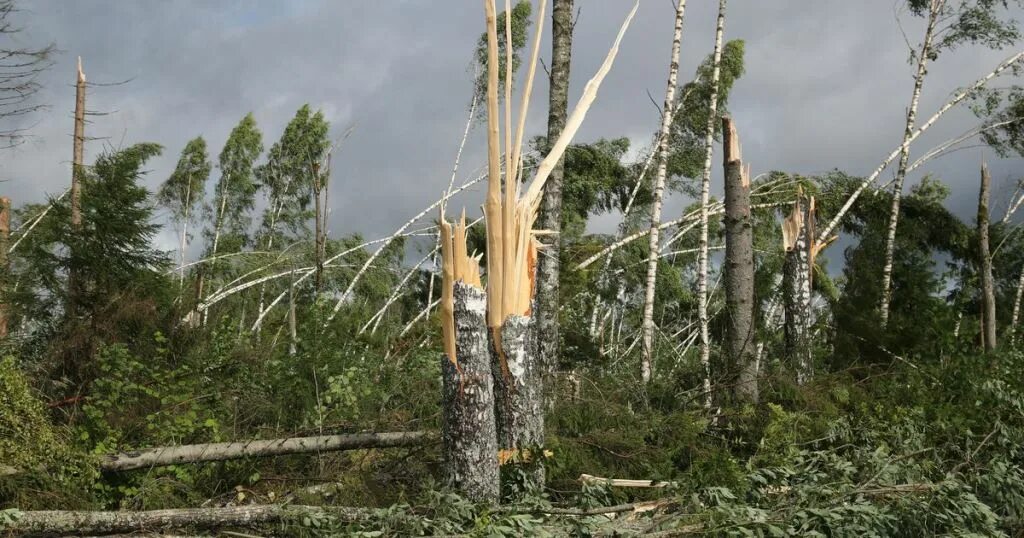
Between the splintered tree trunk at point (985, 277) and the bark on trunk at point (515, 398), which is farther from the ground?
the splintered tree trunk at point (985, 277)

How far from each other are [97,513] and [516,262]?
3.03 m

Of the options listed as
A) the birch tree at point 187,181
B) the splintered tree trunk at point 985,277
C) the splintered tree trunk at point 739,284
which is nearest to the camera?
the splintered tree trunk at point 739,284

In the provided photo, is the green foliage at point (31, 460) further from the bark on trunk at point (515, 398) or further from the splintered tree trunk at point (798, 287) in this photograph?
the splintered tree trunk at point (798, 287)

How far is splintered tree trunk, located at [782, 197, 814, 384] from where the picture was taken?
10398 mm

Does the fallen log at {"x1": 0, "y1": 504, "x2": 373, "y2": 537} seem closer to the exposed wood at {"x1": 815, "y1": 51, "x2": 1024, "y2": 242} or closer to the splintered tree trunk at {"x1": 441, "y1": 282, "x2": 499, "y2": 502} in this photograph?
the splintered tree trunk at {"x1": 441, "y1": 282, "x2": 499, "y2": 502}

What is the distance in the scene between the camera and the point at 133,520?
5.59 metres

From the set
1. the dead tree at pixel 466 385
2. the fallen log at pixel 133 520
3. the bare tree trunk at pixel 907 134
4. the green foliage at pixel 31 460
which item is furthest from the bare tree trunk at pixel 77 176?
the bare tree trunk at pixel 907 134

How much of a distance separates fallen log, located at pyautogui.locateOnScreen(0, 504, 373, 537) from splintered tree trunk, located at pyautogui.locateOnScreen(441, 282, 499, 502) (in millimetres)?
991

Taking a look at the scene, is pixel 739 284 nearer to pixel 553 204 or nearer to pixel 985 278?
pixel 553 204

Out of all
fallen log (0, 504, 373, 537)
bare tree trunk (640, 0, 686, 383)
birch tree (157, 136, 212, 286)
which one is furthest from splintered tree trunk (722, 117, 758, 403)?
birch tree (157, 136, 212, 286)

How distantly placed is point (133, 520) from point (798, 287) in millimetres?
7909

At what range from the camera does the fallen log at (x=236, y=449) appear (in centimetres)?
662

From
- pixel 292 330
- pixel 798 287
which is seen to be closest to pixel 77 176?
pixel 292 330

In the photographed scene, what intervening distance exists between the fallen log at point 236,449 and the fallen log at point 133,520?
3.15ft
